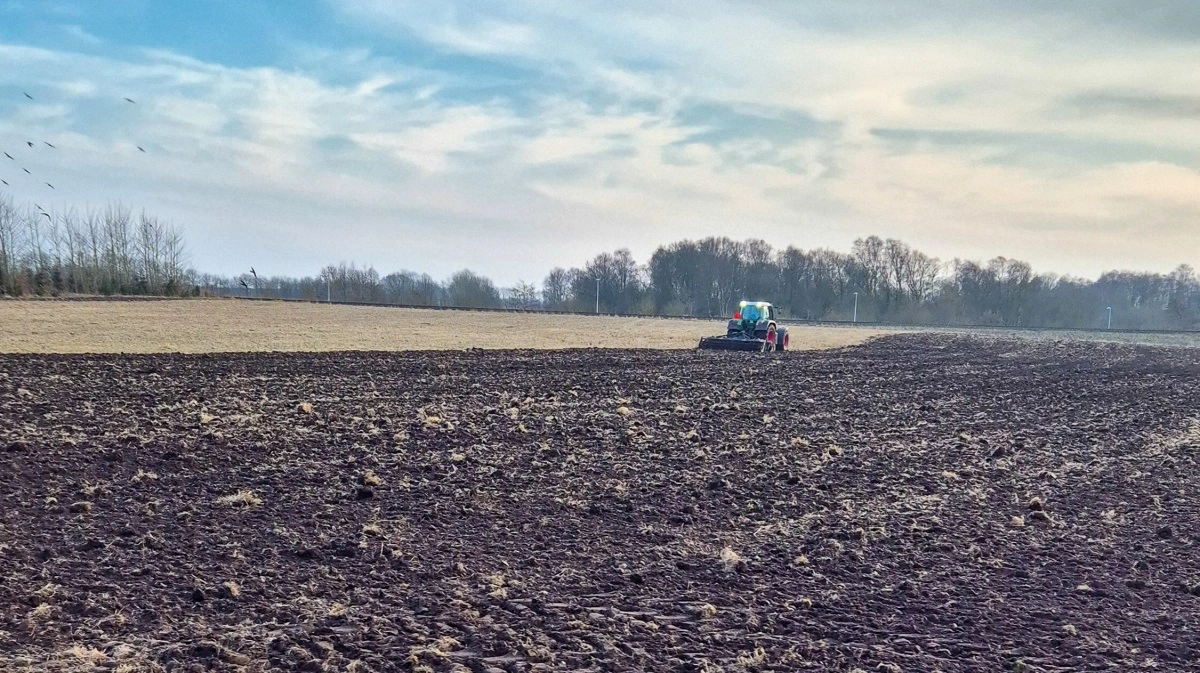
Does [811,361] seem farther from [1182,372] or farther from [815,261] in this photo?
[815,261]

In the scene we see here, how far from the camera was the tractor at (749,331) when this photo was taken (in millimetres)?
31306

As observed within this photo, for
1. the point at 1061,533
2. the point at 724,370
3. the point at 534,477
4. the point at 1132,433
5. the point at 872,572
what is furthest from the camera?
the point at 724,370

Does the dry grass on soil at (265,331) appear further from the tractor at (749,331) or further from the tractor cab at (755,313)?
the tractor cab at (755,313)

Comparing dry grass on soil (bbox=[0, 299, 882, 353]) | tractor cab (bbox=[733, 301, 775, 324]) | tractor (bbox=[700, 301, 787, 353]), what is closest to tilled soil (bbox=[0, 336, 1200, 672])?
dry grass on soil (bbox=[0, 299, 882, 353])

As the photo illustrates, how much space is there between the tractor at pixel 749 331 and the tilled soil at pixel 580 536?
16284 mm

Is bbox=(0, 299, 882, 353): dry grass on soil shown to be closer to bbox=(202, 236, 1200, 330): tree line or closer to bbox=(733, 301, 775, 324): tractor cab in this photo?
bbox=(733, 301, 775, 324): tractor cab

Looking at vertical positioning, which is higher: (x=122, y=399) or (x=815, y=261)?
(x=815, y=261)

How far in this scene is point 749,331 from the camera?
31.9 m

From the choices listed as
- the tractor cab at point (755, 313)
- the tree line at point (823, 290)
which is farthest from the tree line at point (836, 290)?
the tractor cab at point (755, 313)

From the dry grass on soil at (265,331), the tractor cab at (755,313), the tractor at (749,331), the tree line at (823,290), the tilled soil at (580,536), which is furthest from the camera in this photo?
the tree line at (823,290)

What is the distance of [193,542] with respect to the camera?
6453 millimetres

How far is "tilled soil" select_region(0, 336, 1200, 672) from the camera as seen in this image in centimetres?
475

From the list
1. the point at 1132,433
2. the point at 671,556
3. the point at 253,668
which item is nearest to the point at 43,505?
the point at 253,668

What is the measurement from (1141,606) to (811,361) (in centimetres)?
2268
